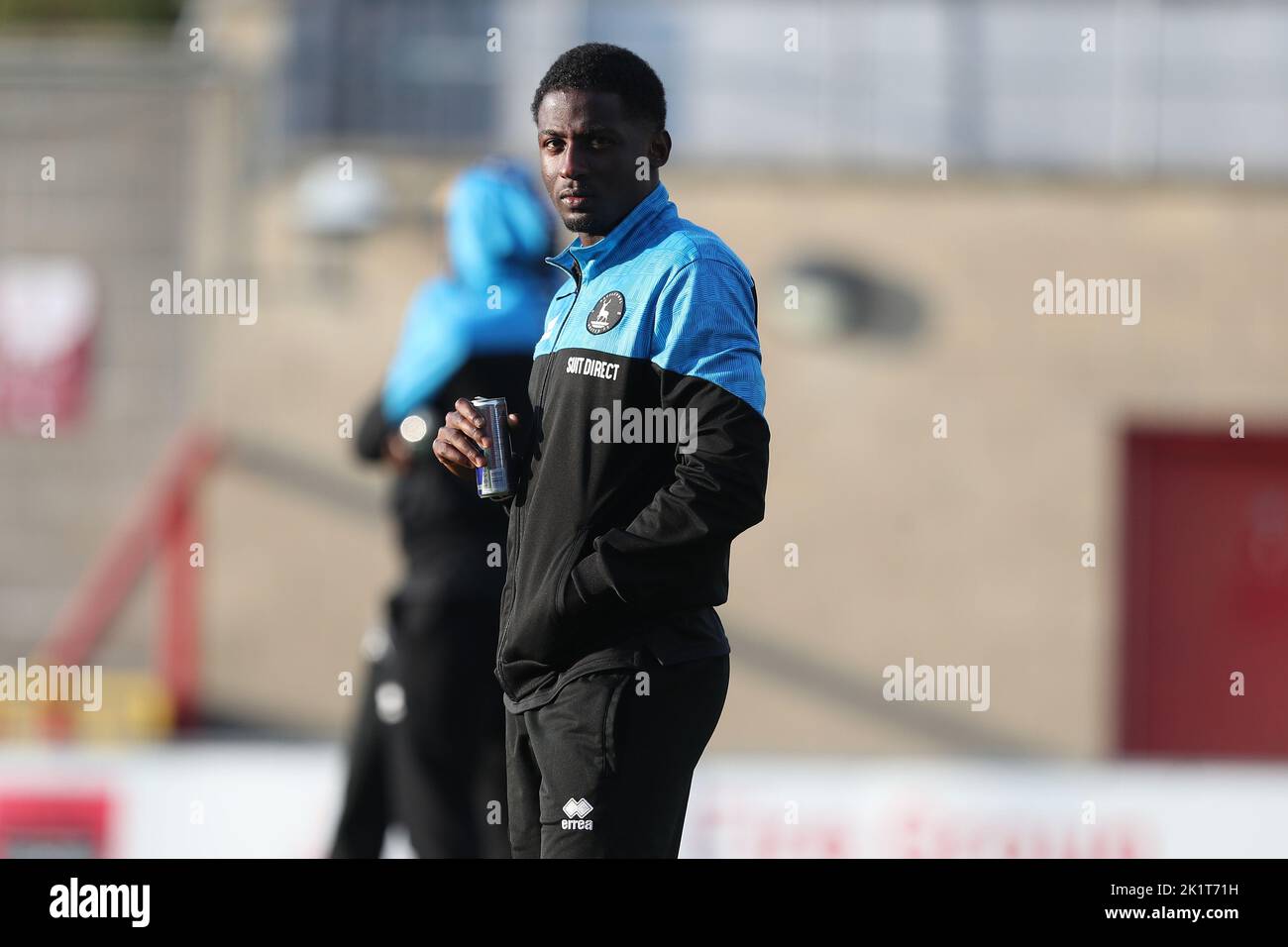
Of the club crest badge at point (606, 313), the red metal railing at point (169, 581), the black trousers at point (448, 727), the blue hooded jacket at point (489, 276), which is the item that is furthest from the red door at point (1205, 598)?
the club crest badge at point (606, 313)

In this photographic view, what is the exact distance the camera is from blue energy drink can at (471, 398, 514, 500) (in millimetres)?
2617

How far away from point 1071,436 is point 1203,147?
191 cm

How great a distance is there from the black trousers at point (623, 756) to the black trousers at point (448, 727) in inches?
54.2

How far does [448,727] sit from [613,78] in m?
1.93

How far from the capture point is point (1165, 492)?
998 centimetres

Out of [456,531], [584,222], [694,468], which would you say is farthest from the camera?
[456,531]

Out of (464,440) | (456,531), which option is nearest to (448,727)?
(456,531)

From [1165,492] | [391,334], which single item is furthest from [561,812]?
[1165,492]

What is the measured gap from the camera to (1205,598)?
9.92 meters

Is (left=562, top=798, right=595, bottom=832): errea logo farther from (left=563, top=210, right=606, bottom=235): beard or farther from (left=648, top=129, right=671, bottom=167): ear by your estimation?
(left=648, top=129, right=671, bottom=167): ear

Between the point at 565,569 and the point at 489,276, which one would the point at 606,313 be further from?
the point at 489,276

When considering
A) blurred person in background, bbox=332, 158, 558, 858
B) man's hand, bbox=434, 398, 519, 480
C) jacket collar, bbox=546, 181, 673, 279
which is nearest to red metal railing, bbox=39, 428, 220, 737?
blurred person in background, bbox=332, 158, 558, 858

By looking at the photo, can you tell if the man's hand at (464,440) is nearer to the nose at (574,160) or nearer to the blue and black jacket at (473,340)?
the nose at (574,160)

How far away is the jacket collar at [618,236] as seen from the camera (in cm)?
261
